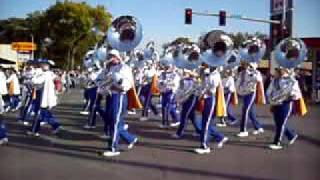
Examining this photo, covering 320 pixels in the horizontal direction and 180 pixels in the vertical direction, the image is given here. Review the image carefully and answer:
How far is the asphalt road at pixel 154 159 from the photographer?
8336 millimetres

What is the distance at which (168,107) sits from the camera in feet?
48.7

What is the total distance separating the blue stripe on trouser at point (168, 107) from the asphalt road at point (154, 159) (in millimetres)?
1136

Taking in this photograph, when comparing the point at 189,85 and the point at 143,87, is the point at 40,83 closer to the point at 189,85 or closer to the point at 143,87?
the point at 189,85

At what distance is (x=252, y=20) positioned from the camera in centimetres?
2908

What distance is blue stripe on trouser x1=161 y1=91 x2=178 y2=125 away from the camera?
48.4 feet

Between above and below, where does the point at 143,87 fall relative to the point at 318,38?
below

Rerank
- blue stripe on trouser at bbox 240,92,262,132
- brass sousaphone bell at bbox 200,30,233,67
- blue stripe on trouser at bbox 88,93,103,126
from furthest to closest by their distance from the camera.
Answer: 1. blue stripe on trouser at bbox 88,93,103,126
2. blue stripe on trouser at bbox 240,92,262,132
3. brass sousaphone bell at bbox 200,30,233,67

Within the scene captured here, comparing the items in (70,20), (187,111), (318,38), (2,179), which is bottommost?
(2,179)

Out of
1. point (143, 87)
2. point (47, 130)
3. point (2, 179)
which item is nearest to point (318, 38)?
point (143, 87)

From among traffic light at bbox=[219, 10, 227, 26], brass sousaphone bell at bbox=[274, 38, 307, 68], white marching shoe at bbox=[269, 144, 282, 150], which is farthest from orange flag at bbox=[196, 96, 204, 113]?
traffic light at bbox=[219, 10, 227, 26]

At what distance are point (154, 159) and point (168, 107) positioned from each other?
208 inches

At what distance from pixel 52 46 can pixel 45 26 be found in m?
2.18

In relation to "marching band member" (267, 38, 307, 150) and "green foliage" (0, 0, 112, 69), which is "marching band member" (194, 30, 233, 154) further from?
"green foliage" (0, 0, 112, 69)

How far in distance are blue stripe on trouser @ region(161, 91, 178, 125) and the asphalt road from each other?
44.7 inches
